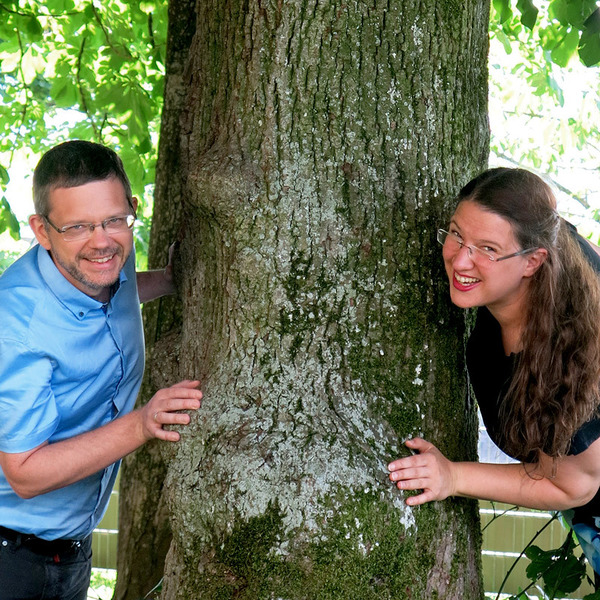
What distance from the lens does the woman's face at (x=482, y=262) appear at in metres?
2.05

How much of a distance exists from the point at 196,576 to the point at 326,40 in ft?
5.01

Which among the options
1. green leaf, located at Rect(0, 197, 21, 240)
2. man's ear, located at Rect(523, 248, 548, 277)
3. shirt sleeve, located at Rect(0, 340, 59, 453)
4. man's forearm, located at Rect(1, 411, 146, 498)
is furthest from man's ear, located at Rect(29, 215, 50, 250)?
green leaf, located at Rect(0, 197, 21, 240)

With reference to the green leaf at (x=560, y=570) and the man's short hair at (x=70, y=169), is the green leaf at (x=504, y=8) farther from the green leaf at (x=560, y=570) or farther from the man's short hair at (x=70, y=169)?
the green leaf at (x=560, y=570)

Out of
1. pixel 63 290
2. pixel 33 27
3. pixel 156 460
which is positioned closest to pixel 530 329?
pixel 63 290

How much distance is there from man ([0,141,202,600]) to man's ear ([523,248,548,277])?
37.9 inches

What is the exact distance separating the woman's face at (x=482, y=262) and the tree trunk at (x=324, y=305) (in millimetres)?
158

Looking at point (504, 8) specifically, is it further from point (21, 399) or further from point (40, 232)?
point (21, 399)

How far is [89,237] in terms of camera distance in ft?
7.74

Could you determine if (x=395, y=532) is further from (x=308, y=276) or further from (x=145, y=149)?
(x=145, y=149)

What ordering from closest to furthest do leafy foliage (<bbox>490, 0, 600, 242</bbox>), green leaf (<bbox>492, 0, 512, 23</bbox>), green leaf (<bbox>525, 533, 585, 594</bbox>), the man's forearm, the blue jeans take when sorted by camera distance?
the man's forearm
the blue jeans
green leaf (<bbox>525, 533, 585, 594</bbox>)
green leaf (<bbox>492, 0, 512, 23</bbox>)
leafy foliage (<bbox>490, 0, 600, 242</bbox>)

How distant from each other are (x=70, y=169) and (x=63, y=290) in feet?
1.21

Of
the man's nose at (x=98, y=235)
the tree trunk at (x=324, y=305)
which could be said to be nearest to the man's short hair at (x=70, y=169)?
the man's nose at (x=98, y=235)

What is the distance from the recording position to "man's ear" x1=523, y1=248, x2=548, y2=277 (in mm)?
2066

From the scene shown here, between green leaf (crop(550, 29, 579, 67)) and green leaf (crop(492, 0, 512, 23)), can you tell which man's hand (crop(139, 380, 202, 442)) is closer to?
green leaf (crop(492, 0, 512, 23))
